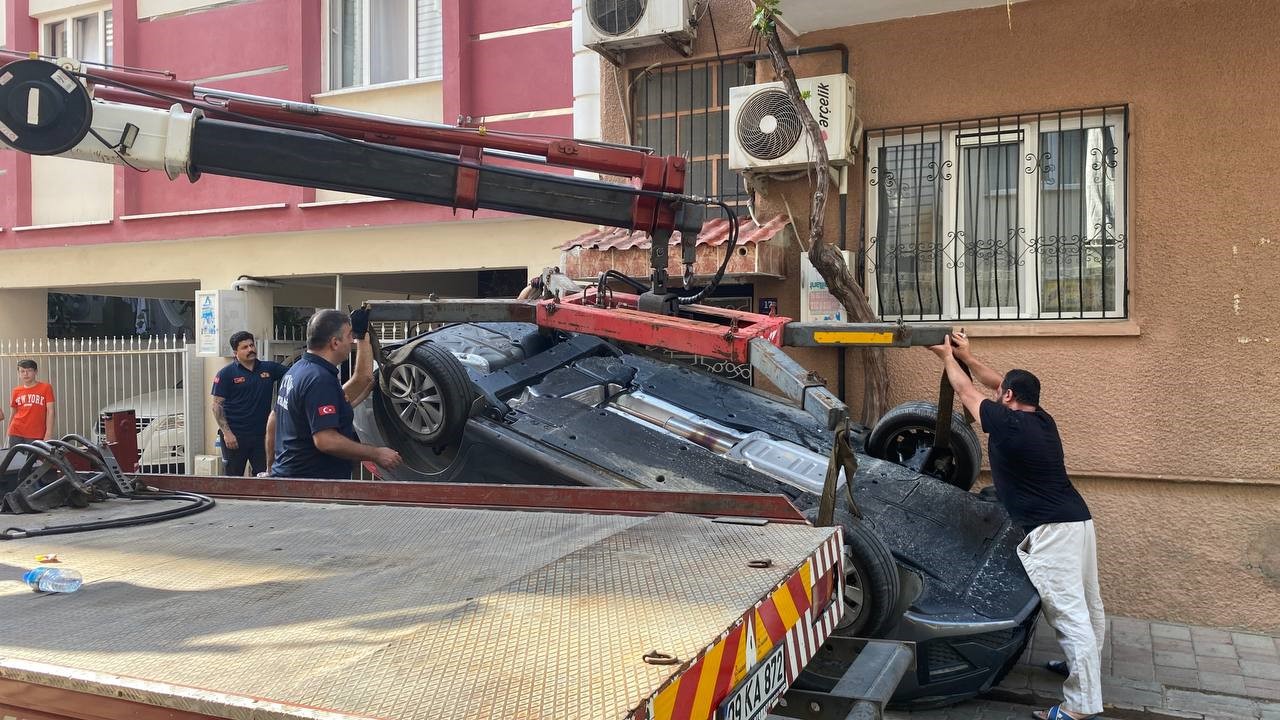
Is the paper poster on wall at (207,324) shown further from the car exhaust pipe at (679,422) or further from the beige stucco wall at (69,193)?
the car exhaust pipe at (679,422)

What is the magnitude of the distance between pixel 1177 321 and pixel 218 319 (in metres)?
9.46

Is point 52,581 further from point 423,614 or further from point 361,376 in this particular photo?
point 361,376

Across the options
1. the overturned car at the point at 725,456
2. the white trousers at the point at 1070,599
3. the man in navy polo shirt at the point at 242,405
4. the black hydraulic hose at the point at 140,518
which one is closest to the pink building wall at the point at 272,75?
the man in navy polo shirt at the point at 242,405

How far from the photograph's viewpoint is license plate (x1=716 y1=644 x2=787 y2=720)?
191 cm

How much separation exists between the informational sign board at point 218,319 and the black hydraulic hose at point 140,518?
738cm

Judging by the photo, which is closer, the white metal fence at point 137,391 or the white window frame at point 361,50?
the white metal fence at point 137,391

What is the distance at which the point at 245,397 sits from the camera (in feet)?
24.4

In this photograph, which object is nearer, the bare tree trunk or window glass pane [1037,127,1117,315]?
window glass pane [1037,127,1117,315]

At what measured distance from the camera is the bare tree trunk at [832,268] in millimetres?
6738

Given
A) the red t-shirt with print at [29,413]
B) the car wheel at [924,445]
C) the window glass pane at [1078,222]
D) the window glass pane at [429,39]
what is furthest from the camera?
the window glass pane at [429,39]

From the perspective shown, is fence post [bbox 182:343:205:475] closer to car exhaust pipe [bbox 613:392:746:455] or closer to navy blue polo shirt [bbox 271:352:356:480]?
navy blue polo shirt [bbox 271:352:356:480]

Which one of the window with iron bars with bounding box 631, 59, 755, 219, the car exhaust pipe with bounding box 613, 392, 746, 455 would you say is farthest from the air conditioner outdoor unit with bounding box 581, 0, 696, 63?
the car exhaust pipe with bounding box 613, 392, 746, 455

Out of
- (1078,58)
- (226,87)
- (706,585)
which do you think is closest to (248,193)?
(226,87)

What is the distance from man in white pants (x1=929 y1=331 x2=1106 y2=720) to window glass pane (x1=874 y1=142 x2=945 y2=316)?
8.38 feet
